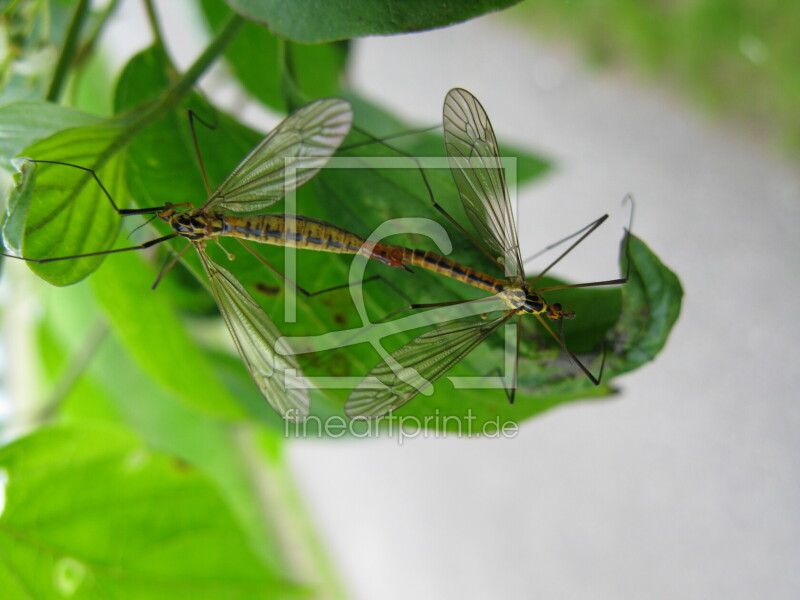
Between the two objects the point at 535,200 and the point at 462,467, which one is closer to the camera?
the point at 535,200

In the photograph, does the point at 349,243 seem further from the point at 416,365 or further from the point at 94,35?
the point at 94,35

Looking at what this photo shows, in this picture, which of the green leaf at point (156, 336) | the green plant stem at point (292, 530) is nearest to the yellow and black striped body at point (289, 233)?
the green leaf at point (156, 336)

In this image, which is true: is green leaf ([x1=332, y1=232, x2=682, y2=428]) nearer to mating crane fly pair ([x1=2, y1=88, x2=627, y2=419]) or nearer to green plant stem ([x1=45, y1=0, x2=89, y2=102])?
mating crane fly pair ([x1=2, y1=88, x2=627, y2=419])

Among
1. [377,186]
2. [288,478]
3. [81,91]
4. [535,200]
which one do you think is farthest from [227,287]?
[288,478]

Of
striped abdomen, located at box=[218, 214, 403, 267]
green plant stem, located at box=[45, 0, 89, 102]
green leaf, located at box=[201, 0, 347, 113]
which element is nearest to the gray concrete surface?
green leaf, located at box=[201, 0, 347, 113]

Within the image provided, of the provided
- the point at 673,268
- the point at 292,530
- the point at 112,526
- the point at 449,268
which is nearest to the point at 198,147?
the point at 449,268

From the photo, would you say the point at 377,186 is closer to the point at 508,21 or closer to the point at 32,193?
the point at 32,193
